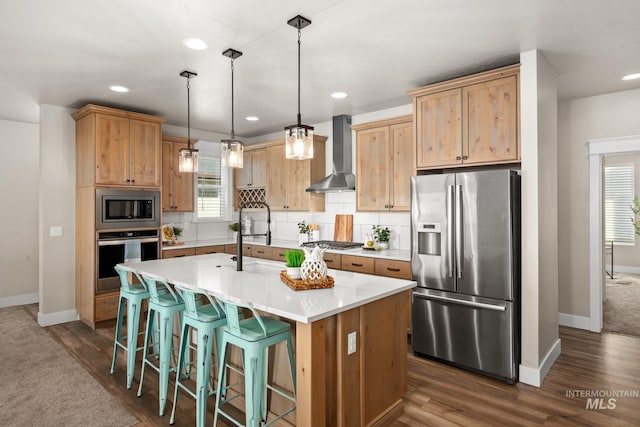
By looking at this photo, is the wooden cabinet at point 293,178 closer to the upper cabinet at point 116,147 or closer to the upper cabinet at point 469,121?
the upper cabinet at point 116,147

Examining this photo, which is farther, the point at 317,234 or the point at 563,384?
the point at 317,234

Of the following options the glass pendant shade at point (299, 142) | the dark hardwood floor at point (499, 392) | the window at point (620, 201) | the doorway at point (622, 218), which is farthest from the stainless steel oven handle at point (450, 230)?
the window at point (620, 201)

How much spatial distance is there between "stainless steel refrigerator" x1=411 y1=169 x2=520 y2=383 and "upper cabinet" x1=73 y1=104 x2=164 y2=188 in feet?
11.2

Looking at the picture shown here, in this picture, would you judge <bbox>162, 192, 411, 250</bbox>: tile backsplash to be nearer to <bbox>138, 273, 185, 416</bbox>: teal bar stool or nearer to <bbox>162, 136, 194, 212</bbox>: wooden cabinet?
<bbox>162, 136, 194, 212</bbox>: wooden cabinet

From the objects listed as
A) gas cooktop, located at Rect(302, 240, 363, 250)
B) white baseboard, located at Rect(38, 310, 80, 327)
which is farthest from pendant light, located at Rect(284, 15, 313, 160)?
white baseboard, located at Rect(38, 310, 80, 327)

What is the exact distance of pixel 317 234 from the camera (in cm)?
557

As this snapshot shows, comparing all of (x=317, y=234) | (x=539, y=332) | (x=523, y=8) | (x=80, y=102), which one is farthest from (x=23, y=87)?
(x=539, y=332)

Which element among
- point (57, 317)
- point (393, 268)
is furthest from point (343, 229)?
point (57, 317)

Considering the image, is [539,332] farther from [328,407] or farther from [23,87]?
Answer: [23,87]

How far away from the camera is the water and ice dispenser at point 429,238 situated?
345 cm

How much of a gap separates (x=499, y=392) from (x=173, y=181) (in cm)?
489

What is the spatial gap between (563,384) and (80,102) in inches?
230

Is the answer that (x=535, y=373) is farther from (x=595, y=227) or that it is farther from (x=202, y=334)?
(x=202, y=334)

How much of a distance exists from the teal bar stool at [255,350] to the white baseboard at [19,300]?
16.7 ft
